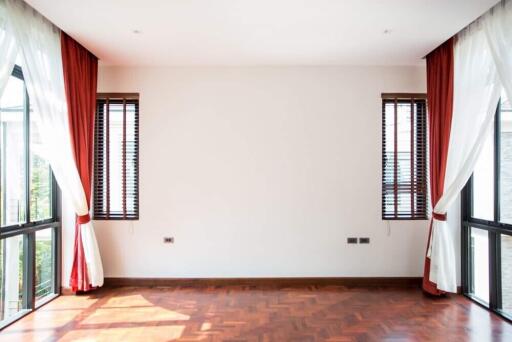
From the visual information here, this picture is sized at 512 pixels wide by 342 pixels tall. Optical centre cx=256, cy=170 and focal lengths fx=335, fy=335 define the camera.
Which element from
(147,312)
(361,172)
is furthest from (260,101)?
(147,312)

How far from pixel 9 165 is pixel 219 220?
2439 mm

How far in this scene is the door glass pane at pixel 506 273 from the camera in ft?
11.8

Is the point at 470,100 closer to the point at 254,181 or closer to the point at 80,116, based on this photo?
the point at 254,181

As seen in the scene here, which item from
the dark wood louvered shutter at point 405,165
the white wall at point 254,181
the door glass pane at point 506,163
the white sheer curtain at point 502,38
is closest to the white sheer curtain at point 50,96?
the white wall at point 254,181

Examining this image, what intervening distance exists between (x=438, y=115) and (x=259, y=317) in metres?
3.17

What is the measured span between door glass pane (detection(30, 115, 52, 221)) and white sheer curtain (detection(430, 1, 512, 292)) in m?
4.68

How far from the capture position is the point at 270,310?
3699mm

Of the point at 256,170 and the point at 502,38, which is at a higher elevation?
the point at 502,38

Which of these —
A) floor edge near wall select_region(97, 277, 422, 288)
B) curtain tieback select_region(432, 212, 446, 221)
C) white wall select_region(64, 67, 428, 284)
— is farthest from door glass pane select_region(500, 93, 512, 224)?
floor edge near wall select_region(97, 277, 422, 288)

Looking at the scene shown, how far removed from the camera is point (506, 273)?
3631 millimetres

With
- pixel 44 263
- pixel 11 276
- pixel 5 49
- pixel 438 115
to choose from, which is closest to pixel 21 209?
pixel 11 276

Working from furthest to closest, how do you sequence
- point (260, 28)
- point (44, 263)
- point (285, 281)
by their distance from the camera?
point (285, 281) → point (44, 263) → point (260, 28)

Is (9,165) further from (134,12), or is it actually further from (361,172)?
(361,172)

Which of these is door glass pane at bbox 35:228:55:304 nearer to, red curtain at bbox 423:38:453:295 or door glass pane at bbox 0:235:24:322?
door glass pane at bbox 0:235:24:322
